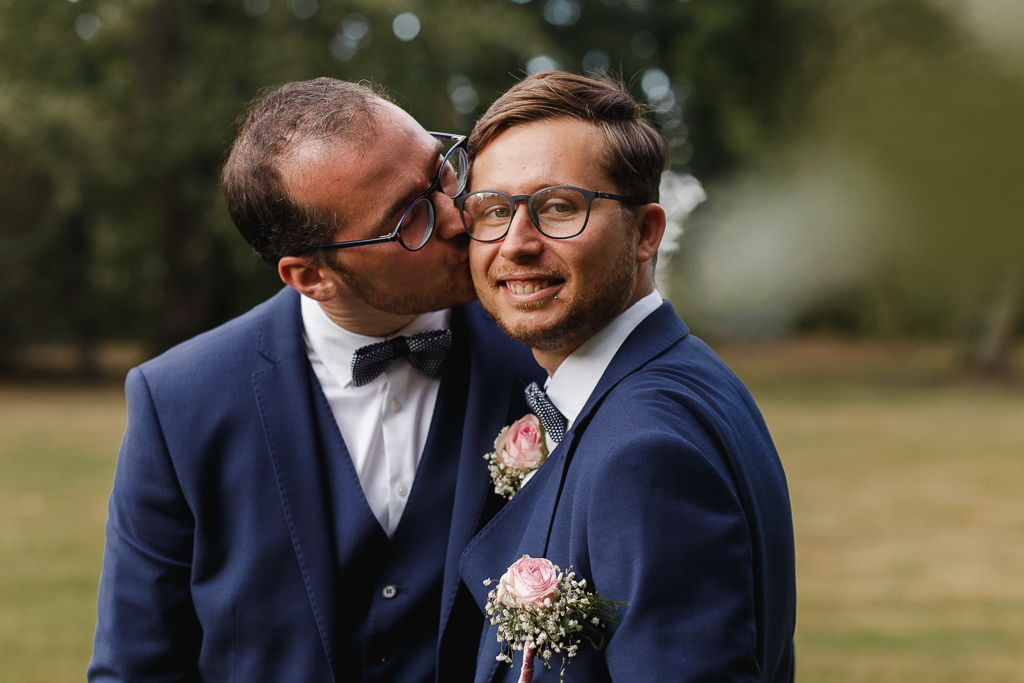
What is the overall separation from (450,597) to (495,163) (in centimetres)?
115

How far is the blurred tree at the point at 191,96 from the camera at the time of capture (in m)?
17.4

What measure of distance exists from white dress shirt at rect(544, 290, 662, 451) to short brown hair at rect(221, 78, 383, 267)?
2.81 feet

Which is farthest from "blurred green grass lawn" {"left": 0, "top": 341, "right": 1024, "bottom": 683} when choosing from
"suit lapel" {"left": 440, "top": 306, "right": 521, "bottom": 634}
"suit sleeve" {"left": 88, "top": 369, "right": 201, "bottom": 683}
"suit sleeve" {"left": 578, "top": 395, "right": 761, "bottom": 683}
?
"suit sleeve" {"left": 578, "top": 395, "right": 761, "bottom": 683}

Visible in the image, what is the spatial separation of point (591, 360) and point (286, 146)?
109 cm

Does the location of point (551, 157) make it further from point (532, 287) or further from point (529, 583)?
point (529, 583)

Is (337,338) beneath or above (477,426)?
above

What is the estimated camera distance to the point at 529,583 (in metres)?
1.78

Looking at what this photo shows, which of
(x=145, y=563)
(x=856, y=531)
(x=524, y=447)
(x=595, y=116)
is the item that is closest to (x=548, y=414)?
(x=524, y=447)

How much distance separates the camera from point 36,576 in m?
8.37

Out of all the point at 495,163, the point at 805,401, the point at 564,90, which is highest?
the point at 564,90

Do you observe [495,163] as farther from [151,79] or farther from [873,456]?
[151,79]

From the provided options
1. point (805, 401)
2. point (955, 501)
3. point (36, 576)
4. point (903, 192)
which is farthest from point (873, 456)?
point (903, 192)

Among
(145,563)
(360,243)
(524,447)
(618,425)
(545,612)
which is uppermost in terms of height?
(360,243)

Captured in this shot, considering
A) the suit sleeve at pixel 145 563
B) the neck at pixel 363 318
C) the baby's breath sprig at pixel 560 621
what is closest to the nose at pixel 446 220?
the neck at pixel 363 318
